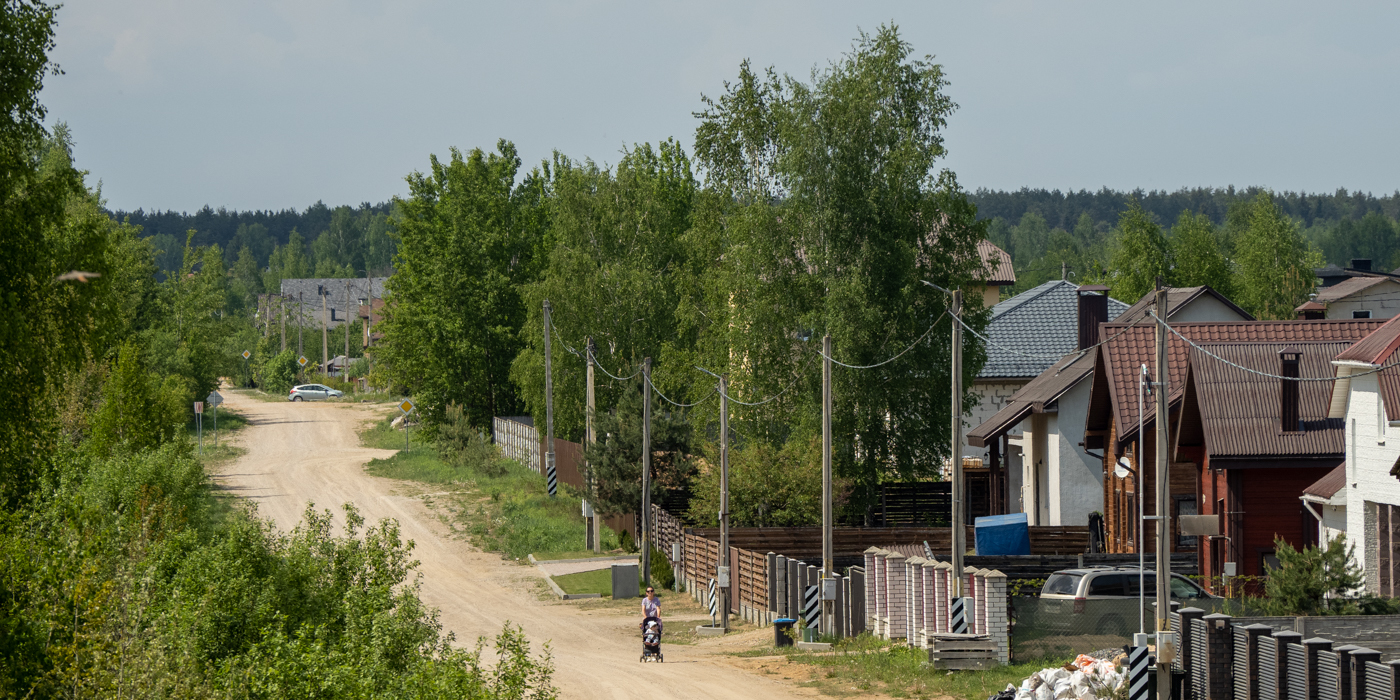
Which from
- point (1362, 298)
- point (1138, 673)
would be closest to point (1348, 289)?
point (1362, 298)

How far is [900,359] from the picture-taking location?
38594 mm

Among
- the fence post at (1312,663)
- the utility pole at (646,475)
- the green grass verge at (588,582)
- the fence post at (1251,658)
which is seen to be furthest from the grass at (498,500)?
the fence post at (1312,663)

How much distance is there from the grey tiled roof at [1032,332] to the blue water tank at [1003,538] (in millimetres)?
16875

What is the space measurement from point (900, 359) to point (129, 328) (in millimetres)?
35052

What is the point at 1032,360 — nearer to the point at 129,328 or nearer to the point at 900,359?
the point at 900,359

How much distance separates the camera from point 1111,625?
69.8 feet

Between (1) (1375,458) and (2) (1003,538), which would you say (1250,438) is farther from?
(2) (1003,538)

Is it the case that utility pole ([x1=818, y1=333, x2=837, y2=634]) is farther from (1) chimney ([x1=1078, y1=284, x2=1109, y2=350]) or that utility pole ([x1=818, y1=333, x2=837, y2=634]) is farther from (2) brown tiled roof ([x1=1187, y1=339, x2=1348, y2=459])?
(1) chimney ([x1=1078, y1=284, x2=1109, y2=350])

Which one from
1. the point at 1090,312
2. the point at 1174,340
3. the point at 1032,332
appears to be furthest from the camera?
the point at 1032,332

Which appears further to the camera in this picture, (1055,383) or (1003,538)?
(1055,383)

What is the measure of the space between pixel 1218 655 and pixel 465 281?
5166cm

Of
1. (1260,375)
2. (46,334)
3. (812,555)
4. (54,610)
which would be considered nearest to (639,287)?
(812,555)

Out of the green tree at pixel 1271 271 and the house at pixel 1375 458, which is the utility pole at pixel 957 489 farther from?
the green tree at pixel 1271 271

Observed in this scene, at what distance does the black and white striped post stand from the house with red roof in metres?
7.43
